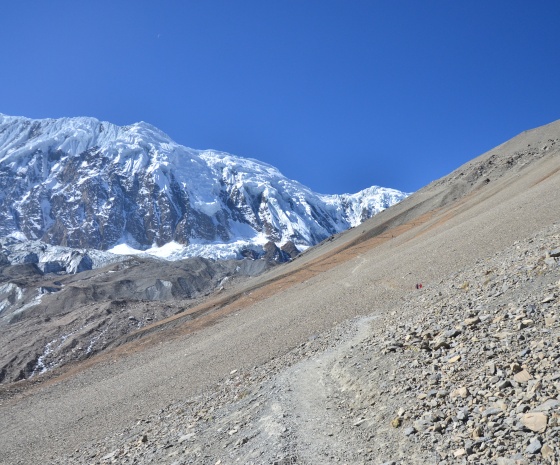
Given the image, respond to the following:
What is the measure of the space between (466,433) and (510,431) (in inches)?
23.5

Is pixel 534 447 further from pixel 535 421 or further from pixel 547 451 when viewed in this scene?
pixel 535 421

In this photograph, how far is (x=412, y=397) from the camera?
28.0 feet

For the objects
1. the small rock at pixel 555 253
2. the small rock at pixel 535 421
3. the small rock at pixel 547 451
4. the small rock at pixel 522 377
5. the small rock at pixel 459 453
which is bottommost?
the small rock at pixel 547 451

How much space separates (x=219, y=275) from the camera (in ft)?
344

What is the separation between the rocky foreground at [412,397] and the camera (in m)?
6.83

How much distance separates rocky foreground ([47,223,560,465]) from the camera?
6832 mm

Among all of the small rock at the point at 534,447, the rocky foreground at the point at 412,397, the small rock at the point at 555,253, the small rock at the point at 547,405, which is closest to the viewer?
the small rock at the point at 534,447

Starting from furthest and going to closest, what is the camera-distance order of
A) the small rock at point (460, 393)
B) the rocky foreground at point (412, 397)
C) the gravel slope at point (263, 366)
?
the gravel slope at point (263, 366) → the small rock at point (460, 393) → the rocky foreground at point (412, 397)

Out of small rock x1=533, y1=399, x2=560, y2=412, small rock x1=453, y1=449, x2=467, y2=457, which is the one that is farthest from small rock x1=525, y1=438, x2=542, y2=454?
small rock x1=453, y1=449, x2=467, y2=457

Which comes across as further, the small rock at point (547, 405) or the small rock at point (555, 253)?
the small rock at point (555, 253)

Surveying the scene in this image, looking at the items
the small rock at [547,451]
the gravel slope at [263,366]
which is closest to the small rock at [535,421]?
the small rock at [547,451]

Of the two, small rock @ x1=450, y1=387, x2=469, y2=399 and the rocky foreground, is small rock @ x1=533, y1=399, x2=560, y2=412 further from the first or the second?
small rock @ x1=450, y1=387, x2=469, y2=399

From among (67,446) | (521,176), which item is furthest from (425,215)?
(67,446)

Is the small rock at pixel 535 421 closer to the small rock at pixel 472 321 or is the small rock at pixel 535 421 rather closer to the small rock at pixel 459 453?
the small rock at pixel 459 453
